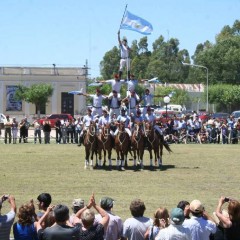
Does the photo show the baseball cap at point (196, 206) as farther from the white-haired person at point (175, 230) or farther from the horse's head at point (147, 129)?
the horse's head at point (147, 129)

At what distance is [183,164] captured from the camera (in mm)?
28141

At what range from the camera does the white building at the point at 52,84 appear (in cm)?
8212

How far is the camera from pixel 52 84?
8281 centimetres

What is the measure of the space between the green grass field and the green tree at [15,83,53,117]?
148ft

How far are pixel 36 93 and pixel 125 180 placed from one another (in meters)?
55.9

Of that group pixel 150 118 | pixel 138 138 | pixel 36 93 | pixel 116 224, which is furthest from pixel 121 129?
pixel 36 93

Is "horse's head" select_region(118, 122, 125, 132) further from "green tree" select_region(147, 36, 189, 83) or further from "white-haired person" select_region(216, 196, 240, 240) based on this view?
"green tree" select_region(147, 36, 189, 83)

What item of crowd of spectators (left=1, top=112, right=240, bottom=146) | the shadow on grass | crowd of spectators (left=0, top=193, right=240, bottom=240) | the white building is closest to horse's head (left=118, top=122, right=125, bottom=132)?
the shadow on grass

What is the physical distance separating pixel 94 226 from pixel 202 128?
38.0 meters

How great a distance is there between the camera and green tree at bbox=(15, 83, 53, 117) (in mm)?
77125

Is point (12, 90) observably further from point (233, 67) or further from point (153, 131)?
point (153, 131)

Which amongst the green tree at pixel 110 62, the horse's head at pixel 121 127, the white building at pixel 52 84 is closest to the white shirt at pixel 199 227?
the horse's head at pixel 121 127

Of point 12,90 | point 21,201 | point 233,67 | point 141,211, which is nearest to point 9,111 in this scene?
point 12,90

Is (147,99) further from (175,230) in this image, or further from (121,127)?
(175,230)
